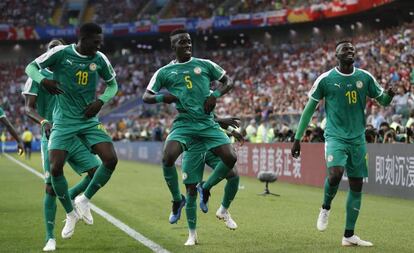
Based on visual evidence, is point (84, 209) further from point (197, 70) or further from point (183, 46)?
point (183, 46)

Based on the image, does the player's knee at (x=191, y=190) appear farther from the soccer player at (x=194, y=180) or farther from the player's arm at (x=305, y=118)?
the player's arm at (x=305, y=118)

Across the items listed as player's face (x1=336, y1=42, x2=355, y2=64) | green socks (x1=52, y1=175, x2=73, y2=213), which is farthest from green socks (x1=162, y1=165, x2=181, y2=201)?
player's face (x1=336, y1=42, x2=355, y2=64)

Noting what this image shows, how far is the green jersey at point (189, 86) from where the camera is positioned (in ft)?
31.7

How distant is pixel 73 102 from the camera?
936 cm

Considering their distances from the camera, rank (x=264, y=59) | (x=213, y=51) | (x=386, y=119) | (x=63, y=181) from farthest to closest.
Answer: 1. (x=213, y=51)
2. (x=264, y=59)
3. (x=386, y=119)
4. (x=63, y=181)

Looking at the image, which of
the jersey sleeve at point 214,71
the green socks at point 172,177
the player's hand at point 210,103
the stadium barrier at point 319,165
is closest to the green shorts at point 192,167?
the green socks at point 172,177

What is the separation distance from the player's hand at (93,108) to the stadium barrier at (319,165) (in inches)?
393

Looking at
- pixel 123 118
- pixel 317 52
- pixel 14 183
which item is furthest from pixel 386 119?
pixel 123 118

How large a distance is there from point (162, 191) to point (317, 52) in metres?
28.9

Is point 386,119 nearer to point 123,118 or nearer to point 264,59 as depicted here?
point 264,59

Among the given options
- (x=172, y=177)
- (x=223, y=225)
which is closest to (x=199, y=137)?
(x=172, y=177)

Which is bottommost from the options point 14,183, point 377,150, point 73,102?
point 14,183

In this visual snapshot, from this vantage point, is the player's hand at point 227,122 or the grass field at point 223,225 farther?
the player's hand at point 227,122

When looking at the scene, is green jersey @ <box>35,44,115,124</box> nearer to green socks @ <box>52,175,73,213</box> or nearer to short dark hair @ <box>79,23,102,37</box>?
short dark hair @ <box>79,23,102,37</box>
